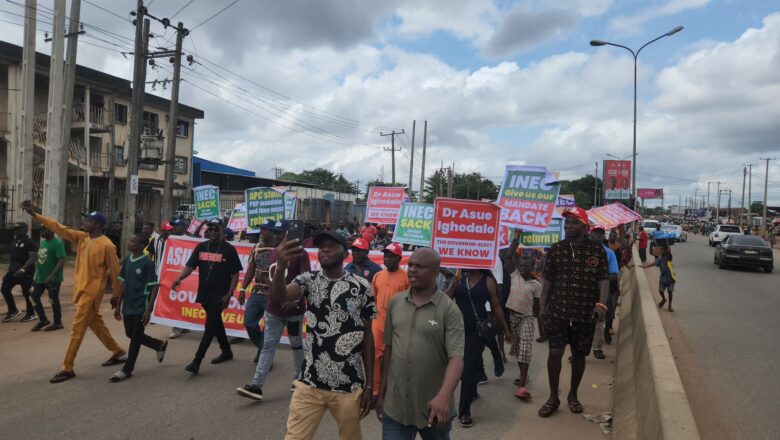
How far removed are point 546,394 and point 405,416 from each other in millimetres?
3228

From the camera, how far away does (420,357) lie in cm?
279

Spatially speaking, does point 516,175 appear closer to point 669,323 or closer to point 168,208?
point 669,323

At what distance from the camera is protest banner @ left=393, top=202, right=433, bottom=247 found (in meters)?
8.68

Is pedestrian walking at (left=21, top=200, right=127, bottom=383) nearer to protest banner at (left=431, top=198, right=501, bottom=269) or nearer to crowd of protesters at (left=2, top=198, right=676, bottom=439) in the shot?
crowd of protesters at (left=2, top=198, right=676, bottom=439)

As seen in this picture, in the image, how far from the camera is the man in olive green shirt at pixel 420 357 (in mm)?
2766

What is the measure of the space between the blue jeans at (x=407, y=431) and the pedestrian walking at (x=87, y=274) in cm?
401

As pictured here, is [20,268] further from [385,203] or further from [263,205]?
[385,203]

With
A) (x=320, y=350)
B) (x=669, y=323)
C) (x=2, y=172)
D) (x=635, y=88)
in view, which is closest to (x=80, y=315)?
(x=320, y=350)

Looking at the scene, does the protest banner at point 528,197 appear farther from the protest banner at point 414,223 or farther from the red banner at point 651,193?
the red banner at point 651,193

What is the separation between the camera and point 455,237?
17.5 feet

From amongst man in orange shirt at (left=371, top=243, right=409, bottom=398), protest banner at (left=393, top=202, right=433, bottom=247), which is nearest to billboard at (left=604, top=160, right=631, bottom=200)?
protest banner at (left=393, top=202, right=433, bottom=247)

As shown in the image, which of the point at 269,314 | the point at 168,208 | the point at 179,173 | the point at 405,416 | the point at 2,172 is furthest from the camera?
the point at 179,173

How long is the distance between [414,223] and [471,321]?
4433 millimetres

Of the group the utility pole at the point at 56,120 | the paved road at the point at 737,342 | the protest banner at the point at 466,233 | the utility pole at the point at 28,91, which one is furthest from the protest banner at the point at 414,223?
the utility pole at the point at 28,91
